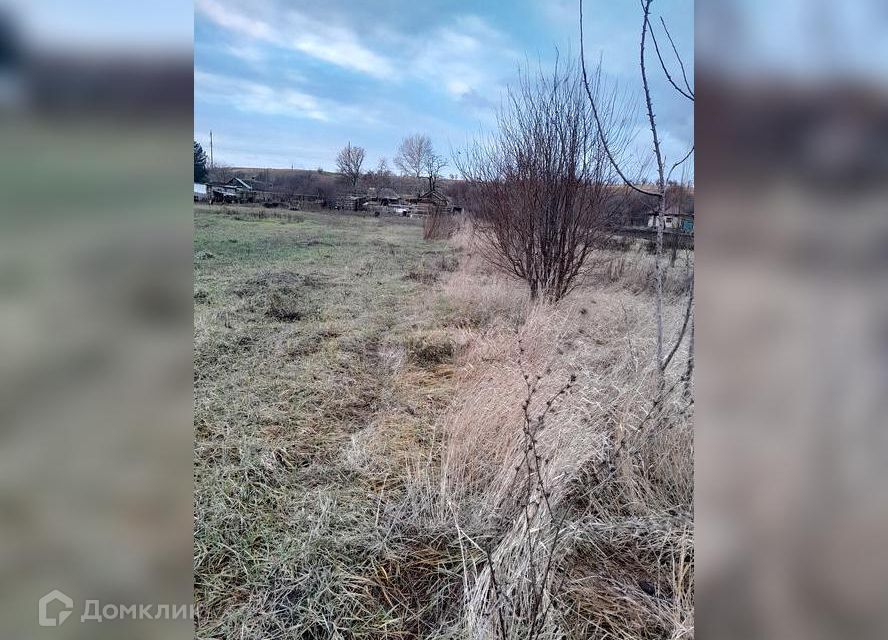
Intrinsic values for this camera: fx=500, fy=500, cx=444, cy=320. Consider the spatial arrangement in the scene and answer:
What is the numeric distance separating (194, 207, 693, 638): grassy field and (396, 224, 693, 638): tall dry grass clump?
0.01m

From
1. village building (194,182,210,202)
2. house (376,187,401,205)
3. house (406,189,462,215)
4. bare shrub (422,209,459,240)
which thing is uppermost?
house (376,187,401,205)

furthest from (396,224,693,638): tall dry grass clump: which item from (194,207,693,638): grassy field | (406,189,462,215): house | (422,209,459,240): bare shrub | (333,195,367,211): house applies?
(333,195,367,211): house

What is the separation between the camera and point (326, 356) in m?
4.61

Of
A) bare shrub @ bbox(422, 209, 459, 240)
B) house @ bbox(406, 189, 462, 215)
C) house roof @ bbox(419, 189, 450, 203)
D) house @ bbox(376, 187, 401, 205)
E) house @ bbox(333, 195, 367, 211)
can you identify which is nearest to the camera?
house @ bbox(406, 189, 462, 215)

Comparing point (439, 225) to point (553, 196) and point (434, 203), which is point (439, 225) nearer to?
point (434, 203)

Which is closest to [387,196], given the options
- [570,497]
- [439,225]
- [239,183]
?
[439,225]

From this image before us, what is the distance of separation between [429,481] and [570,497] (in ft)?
2.43

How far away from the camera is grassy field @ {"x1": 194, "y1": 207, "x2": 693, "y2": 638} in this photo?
1875 mm

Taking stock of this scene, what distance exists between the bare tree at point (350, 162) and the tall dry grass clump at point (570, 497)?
14.1 meters

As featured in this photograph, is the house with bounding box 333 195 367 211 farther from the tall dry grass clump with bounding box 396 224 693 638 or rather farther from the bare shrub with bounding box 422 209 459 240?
the tall dry grass clump with bounding box 396 224 693 638

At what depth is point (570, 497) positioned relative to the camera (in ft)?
8.00
